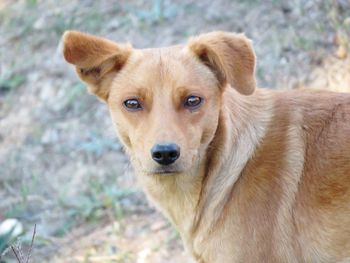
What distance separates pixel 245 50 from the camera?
164 inches

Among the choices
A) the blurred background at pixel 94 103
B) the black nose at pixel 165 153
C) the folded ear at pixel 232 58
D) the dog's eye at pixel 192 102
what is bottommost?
the blurred background at pixel 94 103

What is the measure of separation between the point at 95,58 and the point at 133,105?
0.34 m

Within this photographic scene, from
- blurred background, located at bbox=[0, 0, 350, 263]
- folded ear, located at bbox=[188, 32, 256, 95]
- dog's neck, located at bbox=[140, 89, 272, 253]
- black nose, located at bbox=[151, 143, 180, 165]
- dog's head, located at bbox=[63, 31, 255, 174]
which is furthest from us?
blurred background, located at bbox=[0, 0, 350, 263]

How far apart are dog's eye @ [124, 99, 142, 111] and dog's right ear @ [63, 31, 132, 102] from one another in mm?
220

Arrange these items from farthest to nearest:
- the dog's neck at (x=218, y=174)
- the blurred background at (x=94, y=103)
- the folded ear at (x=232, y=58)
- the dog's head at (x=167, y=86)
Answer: the blurred background at (x=94, y=103)
the dog's neck at (x=218, y=174)
the folded ear at (x=232, y=58)
the dog's head at (x=167, y=86)

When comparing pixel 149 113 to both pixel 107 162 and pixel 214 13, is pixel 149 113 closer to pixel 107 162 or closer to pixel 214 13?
pixel 107 162

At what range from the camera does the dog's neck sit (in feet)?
14.1

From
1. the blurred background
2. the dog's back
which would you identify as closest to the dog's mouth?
the dog's back

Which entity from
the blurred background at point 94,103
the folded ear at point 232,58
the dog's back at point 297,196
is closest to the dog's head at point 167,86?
the folded ear at point 232,58

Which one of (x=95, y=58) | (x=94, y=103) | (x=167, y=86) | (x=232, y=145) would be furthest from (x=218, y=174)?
(x=94, y=103)

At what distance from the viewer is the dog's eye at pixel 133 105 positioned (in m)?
4.20

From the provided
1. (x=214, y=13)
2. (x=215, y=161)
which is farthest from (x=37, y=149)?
(x=215, y=161)

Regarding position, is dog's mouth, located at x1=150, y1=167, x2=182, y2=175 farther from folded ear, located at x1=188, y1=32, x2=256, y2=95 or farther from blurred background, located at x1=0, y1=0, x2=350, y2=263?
blurred background, located at x1=0, y1=0, x2=350, y2=263

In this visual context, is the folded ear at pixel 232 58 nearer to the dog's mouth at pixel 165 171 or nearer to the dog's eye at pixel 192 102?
the dog's eye at pixel 192 102
